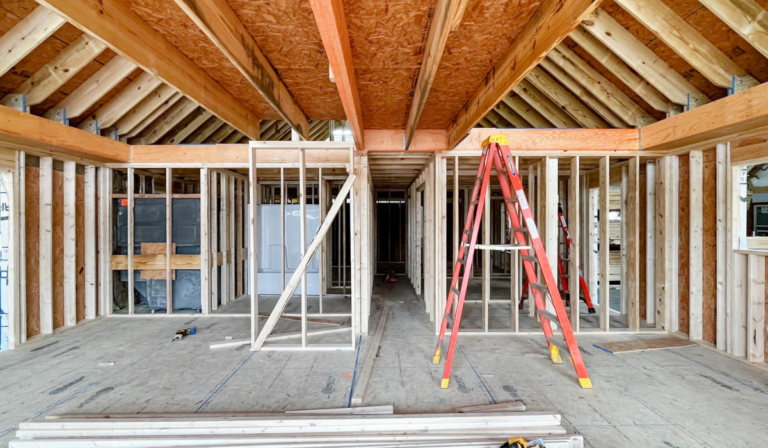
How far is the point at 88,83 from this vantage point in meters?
3.83

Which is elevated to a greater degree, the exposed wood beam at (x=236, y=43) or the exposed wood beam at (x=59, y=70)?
the exposed wood beam at (x=59, y=70)

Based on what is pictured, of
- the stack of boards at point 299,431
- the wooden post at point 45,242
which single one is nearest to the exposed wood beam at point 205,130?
the wooden post at point 45,242

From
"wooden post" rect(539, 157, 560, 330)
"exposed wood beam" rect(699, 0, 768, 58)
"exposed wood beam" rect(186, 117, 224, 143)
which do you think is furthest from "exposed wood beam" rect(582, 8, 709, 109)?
"exposed wood beam" rect(186, 117, 224, 143)

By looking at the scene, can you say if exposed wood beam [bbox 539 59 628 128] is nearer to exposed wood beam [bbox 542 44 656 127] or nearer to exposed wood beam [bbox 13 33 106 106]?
exposed wood beam [bbox 542 44 656 127]

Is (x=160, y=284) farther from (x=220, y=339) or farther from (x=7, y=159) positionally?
(x=7, y=159)

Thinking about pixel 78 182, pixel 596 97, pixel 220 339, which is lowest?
pixel 220 339

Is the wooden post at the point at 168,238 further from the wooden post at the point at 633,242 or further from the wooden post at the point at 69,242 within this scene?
the wooden post at the point at 633,242

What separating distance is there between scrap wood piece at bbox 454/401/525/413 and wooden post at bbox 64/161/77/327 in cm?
517

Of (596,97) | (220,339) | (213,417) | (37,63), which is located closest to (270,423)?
(213,417)

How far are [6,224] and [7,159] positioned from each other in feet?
2.44

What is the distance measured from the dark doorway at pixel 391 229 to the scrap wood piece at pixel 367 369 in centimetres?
654

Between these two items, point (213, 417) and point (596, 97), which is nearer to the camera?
point (213, 417)

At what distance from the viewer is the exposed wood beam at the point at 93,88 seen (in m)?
3.79

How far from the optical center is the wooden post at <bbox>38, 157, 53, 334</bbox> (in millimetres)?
3988
